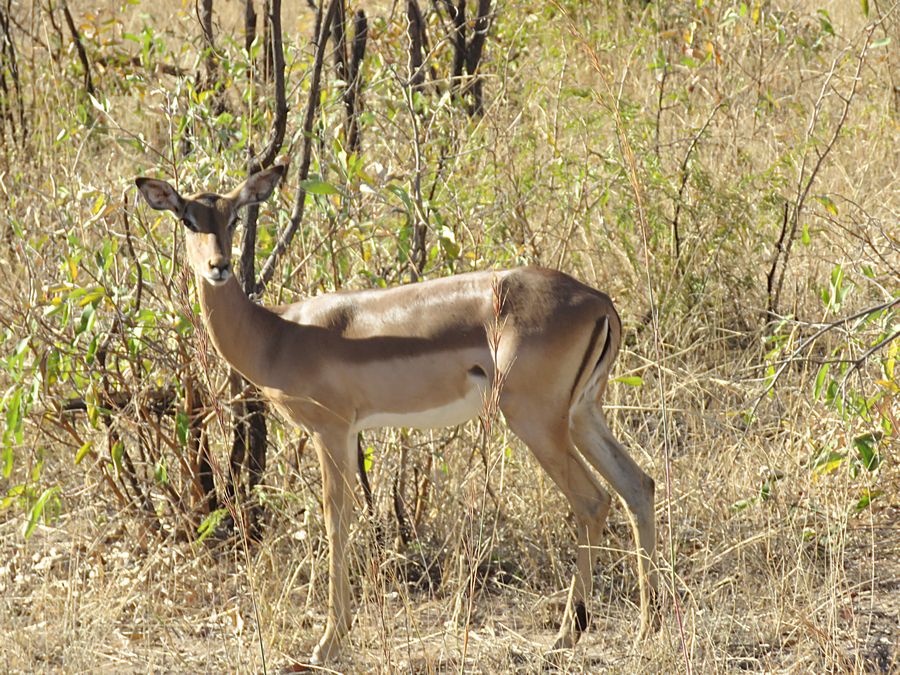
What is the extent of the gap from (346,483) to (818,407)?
1973mm

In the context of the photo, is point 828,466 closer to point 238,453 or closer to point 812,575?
point 812,575

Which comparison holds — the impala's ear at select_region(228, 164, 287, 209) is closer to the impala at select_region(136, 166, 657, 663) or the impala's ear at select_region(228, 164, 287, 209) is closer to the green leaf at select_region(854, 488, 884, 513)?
the impala at select_region(136, 166, 657, 663)

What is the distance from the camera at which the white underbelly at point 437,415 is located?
3.99 metres

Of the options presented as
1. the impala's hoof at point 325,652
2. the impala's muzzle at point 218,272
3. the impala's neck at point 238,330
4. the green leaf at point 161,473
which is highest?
the impala's muzzle at point 218,272

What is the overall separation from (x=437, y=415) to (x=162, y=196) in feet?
3.52

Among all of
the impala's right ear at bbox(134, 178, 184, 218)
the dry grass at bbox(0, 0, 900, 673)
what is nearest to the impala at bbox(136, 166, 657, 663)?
the impala's right ear at bbox(134, 178, 184, 218)

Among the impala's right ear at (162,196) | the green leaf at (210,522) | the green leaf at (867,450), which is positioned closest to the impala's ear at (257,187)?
the impala's right ear at (162,196)

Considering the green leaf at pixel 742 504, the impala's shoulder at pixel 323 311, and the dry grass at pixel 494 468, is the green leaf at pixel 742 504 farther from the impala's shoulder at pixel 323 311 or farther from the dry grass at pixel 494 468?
the impala's shoulder at pixel 323 311

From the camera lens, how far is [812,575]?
4.09 meters

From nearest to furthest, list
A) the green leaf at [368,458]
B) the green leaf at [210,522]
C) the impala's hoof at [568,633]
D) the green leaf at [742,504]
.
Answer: the impala's hoof at [568,633], the green leaf at [210,522], the green leaf at [742,504], the green leaf at [368,458]

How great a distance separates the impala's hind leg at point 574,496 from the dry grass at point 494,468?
9 cm

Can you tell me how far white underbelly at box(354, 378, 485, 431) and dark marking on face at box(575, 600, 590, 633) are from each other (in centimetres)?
66

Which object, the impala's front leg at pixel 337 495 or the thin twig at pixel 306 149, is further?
the thin twig at pixel 306 149

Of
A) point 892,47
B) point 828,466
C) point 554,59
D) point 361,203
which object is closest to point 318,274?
point 361,203
